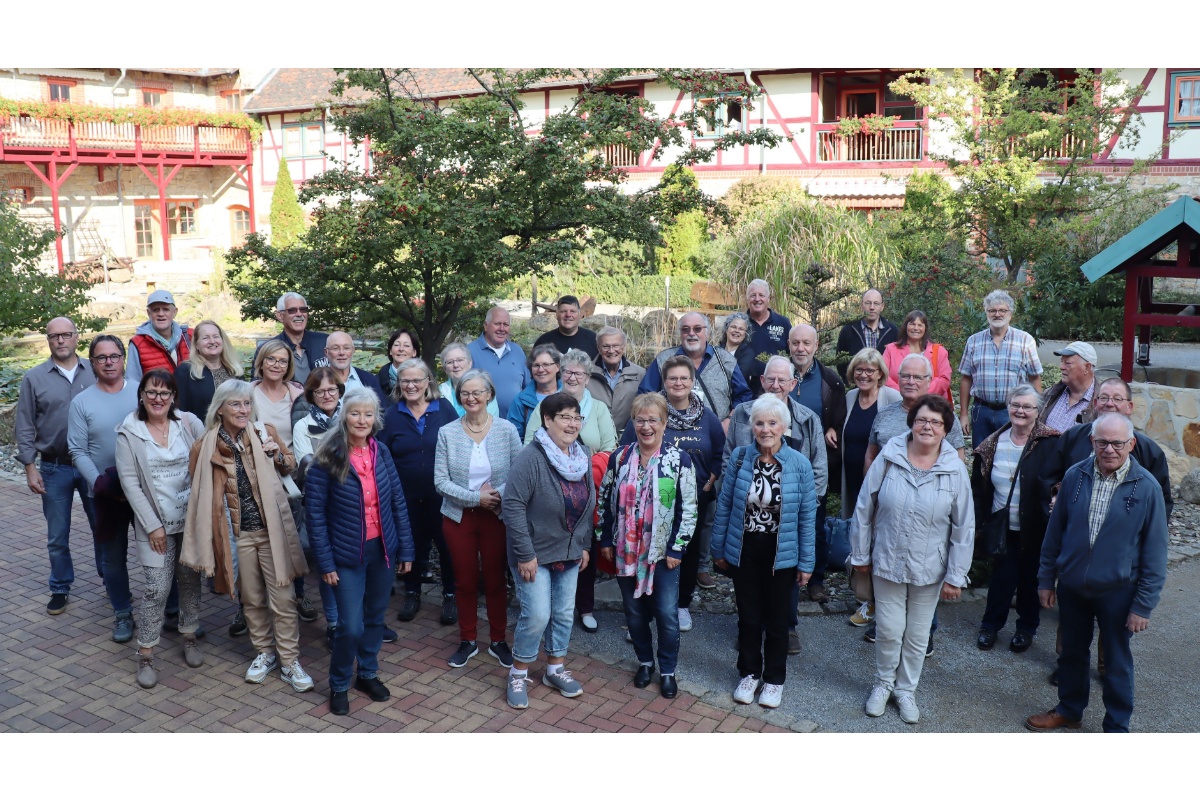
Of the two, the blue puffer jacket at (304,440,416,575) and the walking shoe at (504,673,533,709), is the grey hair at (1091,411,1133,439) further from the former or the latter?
the blue puffer jacket at (304,440,416,575)

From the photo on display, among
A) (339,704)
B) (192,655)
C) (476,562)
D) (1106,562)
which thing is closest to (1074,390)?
(1106,562)

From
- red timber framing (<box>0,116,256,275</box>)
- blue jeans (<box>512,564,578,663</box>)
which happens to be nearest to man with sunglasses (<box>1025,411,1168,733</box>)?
Result: blue jeans (<box>512,564,578,663</box>)

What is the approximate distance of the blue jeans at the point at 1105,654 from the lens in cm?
475

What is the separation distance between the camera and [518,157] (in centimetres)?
886

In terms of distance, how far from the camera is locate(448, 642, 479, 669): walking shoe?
5.63 meters

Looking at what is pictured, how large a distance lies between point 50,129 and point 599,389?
26973 mm

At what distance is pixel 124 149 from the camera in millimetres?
29438

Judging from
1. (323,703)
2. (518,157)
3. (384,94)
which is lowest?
(323,703)

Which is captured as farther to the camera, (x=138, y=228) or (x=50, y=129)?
(x=138, y=228)

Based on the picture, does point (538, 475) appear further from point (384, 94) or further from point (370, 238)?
point (384, 94)

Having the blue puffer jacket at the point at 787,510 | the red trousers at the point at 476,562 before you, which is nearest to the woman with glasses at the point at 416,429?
the red trousers at the point at 476,562

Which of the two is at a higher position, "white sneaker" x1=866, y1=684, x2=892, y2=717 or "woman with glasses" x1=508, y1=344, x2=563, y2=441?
"woman with glasses" x1=508, y1=344, x2=563, y2=441

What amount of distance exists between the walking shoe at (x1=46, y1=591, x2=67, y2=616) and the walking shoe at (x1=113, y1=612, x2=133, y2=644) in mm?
638

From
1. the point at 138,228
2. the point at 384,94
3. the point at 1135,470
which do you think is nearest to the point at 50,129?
the point at 138,228
